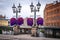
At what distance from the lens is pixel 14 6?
105 ft

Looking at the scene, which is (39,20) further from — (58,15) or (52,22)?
(52,22)

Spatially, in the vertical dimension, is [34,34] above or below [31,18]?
below

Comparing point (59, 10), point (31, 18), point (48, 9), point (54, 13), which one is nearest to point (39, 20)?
point (31, 18)

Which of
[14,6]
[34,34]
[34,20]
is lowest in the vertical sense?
[34,34]

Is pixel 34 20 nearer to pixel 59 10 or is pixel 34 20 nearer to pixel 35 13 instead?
pixel 35 13

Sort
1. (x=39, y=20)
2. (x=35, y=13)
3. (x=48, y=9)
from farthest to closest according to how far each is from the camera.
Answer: (x=48, y=9) → (x=35, y=13) → (x=39, y=20)

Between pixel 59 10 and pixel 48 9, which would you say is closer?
pixel 59 10

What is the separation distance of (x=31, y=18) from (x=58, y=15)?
43580mm

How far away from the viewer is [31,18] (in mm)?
30719

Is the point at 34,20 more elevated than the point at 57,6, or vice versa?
the point at 57,6

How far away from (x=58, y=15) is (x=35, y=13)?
42.5 m

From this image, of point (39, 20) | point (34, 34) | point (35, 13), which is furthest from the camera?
point (34, 34)

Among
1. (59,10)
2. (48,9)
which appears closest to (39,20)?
(59,10)

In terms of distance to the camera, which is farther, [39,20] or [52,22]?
[52,22]
